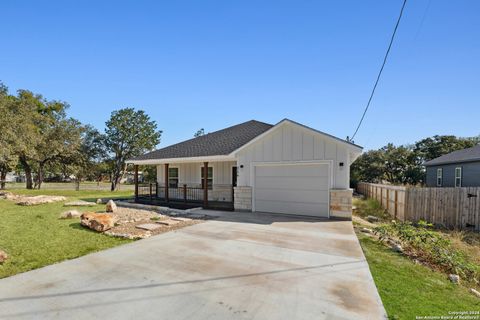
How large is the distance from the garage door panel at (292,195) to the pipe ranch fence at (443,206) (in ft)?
12.5

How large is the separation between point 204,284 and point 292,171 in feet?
23.6

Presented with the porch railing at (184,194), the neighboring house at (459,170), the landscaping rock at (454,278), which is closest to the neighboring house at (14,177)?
the porch railing at (184,194)

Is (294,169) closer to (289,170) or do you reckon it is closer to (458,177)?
(289,170)

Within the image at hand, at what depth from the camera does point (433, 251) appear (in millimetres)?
5465

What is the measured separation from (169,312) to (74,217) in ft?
26.1

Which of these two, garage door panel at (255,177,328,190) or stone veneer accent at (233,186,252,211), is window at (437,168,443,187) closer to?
garage door panel at (255,177,328,190)

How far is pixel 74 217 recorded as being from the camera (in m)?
9.02

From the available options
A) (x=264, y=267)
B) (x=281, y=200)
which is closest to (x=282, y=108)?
(x=281, y=200)

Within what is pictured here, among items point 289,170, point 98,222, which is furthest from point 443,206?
point 98,222

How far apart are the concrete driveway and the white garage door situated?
355 centimetres

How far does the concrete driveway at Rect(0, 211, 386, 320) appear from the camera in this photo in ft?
10.2

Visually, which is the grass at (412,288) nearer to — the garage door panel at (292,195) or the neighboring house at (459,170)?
the garage door panel at (292,195)

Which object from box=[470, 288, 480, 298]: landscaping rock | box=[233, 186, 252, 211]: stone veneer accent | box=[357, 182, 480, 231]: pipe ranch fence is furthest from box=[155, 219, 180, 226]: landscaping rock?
box=[357, 182, 480, 231]: pipe ranch fence

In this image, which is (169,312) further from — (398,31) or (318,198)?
(398,31)
